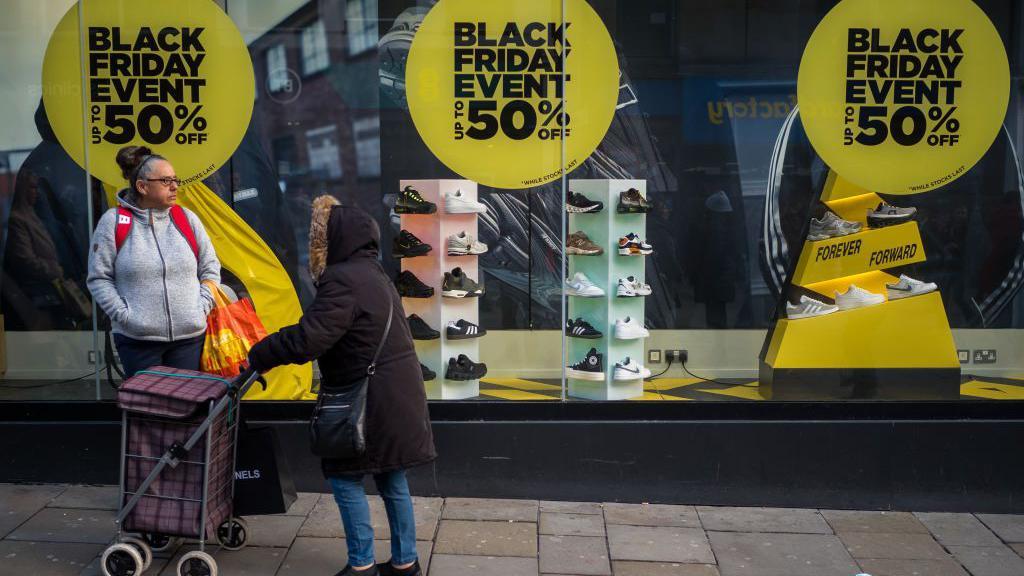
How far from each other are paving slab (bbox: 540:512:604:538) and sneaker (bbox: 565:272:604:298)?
4.71ft

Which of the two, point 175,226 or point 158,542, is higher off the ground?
point 175,226

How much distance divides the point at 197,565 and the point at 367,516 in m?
0.84

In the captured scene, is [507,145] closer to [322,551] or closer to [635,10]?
[635,10]

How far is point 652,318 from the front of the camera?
7.02 metres

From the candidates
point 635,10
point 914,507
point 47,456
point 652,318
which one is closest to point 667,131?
point 635,10

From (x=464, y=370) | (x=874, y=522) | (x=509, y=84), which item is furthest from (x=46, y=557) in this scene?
(x=874, y=522)

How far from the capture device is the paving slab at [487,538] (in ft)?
18.5

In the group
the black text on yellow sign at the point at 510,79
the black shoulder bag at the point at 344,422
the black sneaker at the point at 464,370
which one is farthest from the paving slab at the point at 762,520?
the black text on yellow sign at the point at 510,79

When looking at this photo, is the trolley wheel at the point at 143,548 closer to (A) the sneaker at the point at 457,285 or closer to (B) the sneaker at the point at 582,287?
(A) the sneaker at the point at 457,285

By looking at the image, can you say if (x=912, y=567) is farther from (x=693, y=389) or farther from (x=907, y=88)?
(x=907, y=88)

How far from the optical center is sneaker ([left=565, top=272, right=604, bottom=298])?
682cm

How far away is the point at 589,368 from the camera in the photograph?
6.80m

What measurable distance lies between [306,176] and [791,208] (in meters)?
3.16

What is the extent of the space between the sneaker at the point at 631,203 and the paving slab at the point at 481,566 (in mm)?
2357
